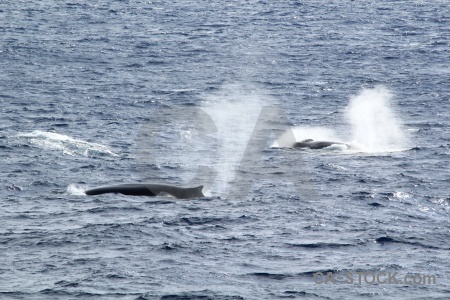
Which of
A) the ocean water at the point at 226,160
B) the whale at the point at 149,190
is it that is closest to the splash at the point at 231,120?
the ocean water at the point at 226,160

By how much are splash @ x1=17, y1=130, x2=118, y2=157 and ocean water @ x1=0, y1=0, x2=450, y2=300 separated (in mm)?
256

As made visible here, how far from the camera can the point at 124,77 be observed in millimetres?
116250

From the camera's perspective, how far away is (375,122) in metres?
93.7

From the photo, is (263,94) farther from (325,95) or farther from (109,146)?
(109,146)

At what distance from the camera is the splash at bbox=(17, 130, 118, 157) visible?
3000 inches

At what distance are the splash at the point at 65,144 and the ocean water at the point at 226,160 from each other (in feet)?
0.84

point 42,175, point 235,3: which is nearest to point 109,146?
point 42,175

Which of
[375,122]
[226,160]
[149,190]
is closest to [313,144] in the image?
[226,160]

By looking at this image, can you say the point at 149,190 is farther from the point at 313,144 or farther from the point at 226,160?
the point at 313,144

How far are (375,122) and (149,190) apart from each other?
37288mm

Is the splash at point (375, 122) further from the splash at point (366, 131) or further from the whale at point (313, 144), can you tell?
the whale at point (313, 144)

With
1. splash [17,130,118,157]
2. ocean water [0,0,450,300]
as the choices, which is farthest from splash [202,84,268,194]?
splash [17,130,118,157]

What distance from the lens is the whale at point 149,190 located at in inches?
2448

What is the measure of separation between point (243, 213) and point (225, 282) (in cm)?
1230
